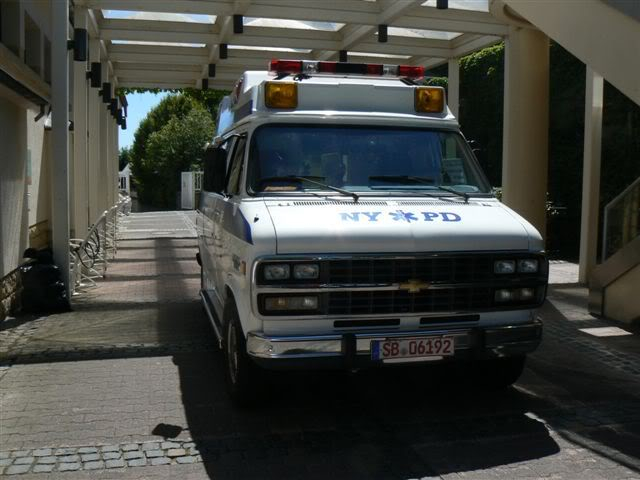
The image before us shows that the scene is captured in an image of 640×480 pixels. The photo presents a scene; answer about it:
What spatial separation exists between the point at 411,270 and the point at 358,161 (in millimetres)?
1243

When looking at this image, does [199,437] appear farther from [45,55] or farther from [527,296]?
[45,55]

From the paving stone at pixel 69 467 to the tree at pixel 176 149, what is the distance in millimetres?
39227

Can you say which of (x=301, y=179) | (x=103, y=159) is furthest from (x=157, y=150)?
(x=301, y=179)

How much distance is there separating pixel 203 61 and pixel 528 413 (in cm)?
1358

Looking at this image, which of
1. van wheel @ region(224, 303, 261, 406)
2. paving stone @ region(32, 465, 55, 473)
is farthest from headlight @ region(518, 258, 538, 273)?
paving stone @ region(32, 465, 55, 473)

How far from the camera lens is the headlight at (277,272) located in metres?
4.81

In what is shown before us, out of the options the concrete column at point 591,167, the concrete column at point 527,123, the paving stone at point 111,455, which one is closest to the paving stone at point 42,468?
the paving stone at point 111,455

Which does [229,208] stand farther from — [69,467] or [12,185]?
[12,185]

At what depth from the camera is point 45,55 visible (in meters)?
11.4

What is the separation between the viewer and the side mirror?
621 centimetres

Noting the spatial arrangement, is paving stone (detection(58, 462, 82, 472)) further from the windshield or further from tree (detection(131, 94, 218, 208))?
tree (detection(131, 94, 218, 208))

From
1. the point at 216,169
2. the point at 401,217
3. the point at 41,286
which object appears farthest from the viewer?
the point at 41,286

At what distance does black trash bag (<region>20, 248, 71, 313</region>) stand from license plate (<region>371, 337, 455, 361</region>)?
18.3ft

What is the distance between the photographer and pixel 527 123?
38.0 ft
